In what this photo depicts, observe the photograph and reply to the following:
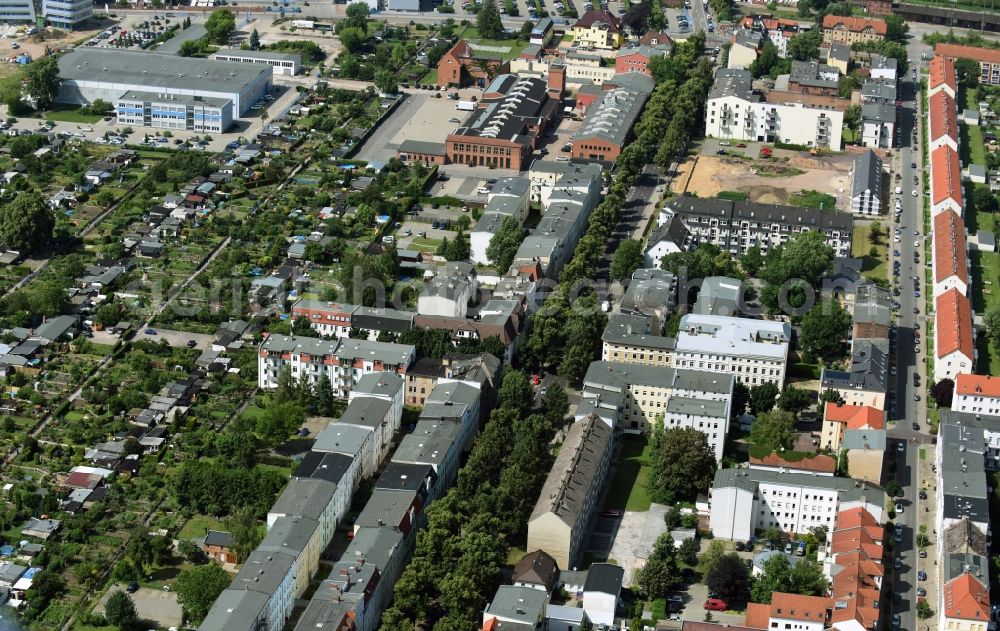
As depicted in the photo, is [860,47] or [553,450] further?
[860,47]

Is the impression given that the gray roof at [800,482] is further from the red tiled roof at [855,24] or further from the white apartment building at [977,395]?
the red tiled roof at [855,24]

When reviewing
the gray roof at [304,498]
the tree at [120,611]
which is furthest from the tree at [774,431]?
the tree at [120,611]

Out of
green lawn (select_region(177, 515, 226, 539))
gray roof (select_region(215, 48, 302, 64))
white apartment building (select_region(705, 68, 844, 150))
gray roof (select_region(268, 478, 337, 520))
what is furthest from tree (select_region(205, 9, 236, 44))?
gray roof (select_region(268, 478, 337, 520))

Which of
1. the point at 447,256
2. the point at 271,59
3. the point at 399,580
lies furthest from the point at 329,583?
the point at 271,59

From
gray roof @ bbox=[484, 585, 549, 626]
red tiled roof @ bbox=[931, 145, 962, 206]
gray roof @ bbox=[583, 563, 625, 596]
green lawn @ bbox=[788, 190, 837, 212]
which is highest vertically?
red tiled roof @ bbox=[931, 145, 962, 206]

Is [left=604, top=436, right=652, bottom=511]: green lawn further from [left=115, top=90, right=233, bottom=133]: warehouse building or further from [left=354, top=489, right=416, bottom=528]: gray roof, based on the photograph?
[left=115, top=90, right=233, bottom=133]: warehouse building

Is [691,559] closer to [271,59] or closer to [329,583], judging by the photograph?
[329,583]
